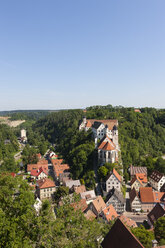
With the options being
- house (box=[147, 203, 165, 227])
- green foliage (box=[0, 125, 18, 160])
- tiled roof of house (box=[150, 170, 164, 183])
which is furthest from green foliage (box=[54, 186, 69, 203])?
green foliage (box=[0, 125, 18, 160])

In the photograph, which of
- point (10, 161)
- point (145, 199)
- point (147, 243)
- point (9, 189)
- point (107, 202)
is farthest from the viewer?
point (10, 161)

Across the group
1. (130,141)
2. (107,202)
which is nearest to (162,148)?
(130,141)

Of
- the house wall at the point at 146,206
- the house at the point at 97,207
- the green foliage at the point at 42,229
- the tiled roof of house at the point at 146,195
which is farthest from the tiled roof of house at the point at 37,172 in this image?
the green foliage at the point at 42,229

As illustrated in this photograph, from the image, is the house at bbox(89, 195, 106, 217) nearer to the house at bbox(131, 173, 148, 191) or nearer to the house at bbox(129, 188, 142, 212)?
the house at bbox(129, 188, 142, 212)

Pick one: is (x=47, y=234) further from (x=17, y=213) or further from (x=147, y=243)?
(x=147, y=243)

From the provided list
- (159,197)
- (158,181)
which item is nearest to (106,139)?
(158,181)

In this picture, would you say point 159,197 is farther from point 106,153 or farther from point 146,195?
point 106,153
